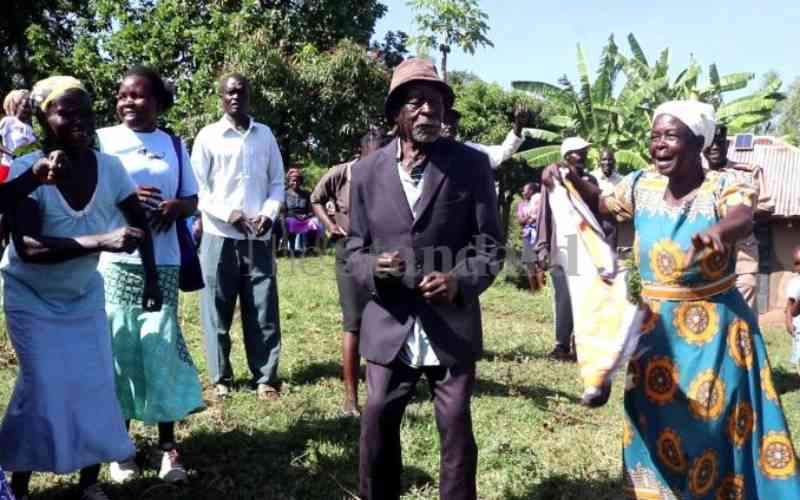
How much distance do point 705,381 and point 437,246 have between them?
4.41 feet

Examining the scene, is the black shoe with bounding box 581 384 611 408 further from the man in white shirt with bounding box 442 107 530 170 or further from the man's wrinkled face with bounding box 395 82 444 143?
the man in white shirt with bounding box 442 107 530 170

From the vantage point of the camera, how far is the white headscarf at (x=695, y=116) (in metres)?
3.56

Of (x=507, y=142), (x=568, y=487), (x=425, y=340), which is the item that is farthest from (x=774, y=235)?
(x=425, y=340)

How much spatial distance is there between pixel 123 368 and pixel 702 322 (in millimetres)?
2896

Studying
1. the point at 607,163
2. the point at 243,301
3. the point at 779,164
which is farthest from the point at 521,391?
the point at 779,164

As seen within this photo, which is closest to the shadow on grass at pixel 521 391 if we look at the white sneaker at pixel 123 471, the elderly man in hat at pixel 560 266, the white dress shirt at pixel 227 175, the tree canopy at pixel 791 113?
the elderly man in hat at pixel 560 266

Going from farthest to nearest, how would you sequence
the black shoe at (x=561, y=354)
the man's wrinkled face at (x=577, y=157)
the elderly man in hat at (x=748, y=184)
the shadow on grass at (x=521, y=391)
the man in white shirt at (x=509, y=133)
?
1. the black shoe at (x=561, y=354)
2. the shadow on grass at (x=521, y=391)
3. the man's wrinkled face at (x=577, y=157)
4. the man in white shirt at (x=509, y=133)
5. the elderly man in hat at (x=748, y=184)

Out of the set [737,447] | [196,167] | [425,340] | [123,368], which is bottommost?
[737,447]

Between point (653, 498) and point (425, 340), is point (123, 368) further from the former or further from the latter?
point (653, 498)

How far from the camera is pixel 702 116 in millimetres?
3588

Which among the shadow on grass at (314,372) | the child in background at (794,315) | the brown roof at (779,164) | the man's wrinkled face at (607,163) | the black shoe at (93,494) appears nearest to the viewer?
the black shoe at (93,494)

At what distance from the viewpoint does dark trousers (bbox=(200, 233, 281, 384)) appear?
5.67m

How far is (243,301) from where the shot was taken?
579 centimetres

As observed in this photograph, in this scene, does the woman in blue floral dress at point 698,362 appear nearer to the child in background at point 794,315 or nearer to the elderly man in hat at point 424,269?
the elderly man in hat at point 424,269
